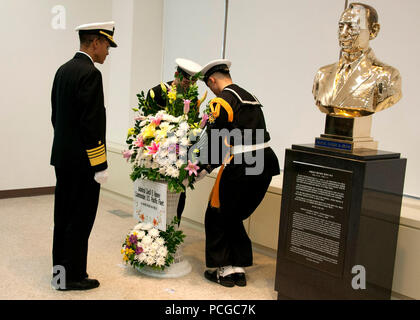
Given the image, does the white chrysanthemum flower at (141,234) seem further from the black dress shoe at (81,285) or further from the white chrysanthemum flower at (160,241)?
the black dress shoe at (81,285)

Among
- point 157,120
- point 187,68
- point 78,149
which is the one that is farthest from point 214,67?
point 78,149

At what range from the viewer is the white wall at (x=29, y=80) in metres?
5.19

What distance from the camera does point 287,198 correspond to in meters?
2.89

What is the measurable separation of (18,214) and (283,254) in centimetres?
306

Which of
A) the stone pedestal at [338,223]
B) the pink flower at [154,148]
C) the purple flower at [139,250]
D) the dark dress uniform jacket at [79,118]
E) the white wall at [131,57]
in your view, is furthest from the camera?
the white wall at [131,57]

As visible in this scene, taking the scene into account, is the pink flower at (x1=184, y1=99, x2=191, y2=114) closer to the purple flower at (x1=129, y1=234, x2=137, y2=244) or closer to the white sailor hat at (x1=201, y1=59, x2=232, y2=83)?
the white sailor hat at (x1=201, y1=59, x2=232, y2=83)

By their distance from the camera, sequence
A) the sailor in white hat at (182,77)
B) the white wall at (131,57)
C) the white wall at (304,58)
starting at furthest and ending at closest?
1. the white wall at (131,57)
2. the white wall at (304,58)
3. the sailor in white hat at (182,77)

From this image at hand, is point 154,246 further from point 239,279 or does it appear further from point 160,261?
point 239,279

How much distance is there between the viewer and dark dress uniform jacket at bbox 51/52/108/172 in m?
2.81

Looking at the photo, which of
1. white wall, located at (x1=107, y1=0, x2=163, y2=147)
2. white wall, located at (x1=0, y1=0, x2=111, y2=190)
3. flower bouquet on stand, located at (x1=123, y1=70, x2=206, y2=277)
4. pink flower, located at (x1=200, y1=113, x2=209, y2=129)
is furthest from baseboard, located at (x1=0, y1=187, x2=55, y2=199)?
pink flower, located at (x1=200, y1=113, x2=209, y2=129)

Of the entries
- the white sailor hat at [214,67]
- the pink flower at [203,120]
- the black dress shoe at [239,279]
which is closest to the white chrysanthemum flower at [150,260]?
the black dress shoe at [239,279]

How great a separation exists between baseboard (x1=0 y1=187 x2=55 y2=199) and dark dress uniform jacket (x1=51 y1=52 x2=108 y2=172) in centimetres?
281

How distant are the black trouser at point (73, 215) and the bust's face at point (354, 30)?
1.80 metres

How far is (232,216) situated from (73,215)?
1105 mm
